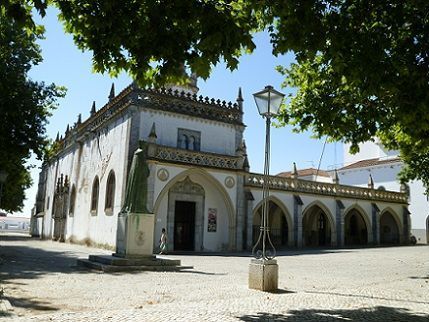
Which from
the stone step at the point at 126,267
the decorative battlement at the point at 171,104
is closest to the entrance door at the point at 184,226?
the decorative battlement at the point at 171,104

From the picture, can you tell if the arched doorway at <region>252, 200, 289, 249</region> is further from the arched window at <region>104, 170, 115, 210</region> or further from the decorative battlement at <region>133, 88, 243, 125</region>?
the arched window at <region>104, 170, 115, 210</region>

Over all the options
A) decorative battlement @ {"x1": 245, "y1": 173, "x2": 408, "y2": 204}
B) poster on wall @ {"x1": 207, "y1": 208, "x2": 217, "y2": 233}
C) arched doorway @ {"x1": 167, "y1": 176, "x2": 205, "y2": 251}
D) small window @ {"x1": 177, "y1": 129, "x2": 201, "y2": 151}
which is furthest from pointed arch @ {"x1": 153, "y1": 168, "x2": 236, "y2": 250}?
small window @ {"x1": 177, "y1": 129, "x2": 201, "y2": 151}


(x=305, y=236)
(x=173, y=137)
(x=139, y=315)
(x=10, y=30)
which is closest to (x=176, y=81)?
(x=139, y=315)

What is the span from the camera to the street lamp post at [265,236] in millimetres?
9336

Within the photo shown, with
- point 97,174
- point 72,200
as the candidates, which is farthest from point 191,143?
point 72,200

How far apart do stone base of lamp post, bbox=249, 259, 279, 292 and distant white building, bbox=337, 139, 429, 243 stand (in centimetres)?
2948

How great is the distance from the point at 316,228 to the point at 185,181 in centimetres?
1511

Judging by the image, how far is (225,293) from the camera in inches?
352

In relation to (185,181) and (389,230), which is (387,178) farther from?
(185,181)

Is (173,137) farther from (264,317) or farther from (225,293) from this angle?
(264,317)

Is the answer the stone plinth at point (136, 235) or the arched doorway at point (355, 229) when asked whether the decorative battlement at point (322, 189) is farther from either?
the stone plinth at point (136, 235)

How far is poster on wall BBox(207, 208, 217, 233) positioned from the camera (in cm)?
2536

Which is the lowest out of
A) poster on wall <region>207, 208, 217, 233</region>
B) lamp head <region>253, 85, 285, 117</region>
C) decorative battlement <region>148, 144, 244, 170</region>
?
poster on wall <region>207, 208, 217, 233</region>

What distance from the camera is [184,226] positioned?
2512 cm
